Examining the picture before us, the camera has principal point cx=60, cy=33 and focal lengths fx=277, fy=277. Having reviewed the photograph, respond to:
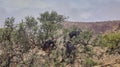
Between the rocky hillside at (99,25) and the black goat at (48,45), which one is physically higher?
the rocky hillside at (99,25)

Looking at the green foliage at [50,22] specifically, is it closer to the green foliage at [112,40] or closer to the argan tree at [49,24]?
the argan tree at [49,24]

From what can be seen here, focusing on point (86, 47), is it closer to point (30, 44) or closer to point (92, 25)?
point (30, 44)

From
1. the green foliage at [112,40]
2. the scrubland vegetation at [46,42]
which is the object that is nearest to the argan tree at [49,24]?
the scrubland vegetation at [46,42]

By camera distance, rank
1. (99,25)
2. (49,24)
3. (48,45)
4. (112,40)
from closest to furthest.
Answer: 1. (49,24)
2. (48,45)
3. (112,40)
4. (99,25)

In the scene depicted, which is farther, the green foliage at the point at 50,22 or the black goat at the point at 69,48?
the black goat at the point at 69,48

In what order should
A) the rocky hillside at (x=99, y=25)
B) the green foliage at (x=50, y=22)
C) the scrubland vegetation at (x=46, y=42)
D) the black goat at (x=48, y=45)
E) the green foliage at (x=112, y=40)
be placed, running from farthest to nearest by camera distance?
1. the rocky hillside at (x=99, y=25)
2. the green foliage at (x=112, y=40)
3. the black goat at (x=48, y=45)
4. the green foliage at (x=50, y=22)
5. the scrubland vegetation at (x=46, y=42)

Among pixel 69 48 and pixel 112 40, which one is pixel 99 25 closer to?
pixel 112 40

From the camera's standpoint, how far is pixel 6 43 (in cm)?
5069

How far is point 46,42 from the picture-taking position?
60.1 m

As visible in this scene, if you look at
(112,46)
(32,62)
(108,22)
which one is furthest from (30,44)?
(108,22)

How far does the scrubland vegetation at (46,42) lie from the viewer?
51625 millimetres

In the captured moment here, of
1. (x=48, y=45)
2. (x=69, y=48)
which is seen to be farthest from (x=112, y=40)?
(x=48, y=45)

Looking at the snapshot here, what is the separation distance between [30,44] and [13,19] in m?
6.03

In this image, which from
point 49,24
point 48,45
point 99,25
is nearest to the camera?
point 49,24
